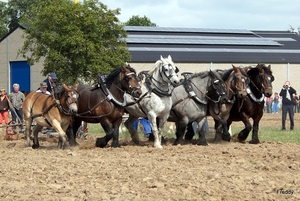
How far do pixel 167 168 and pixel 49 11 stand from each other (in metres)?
21.0

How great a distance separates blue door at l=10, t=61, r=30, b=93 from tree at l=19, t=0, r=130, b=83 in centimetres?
1865

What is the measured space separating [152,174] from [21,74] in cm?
4180

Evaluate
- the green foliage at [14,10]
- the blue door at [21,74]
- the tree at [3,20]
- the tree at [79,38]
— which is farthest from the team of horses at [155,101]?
the green foliage at [14,10]

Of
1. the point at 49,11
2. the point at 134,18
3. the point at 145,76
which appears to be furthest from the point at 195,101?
the point at 134,18

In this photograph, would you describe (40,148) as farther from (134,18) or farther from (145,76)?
(134,18)

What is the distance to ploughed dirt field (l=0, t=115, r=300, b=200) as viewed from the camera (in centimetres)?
869

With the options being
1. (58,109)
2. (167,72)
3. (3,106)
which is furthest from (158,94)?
(3,106)

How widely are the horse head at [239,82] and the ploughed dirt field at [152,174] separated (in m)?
1.61

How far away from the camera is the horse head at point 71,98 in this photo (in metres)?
14.1

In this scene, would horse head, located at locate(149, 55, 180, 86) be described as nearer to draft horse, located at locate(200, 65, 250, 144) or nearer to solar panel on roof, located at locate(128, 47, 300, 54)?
draft horse, located at locate(200, 65, 250, 144)

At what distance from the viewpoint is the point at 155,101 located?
14656 mm

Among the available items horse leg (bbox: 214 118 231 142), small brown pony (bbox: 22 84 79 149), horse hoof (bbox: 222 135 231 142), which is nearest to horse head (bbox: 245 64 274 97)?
horse leg (bbox: 214 118 231 142)

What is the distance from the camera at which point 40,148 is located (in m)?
15.6

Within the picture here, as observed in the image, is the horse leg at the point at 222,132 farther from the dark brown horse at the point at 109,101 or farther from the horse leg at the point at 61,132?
the horse leg at the point at 61,132
